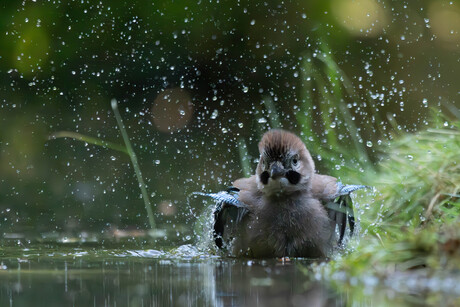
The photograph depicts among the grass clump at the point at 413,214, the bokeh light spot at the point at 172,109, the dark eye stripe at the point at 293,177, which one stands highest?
the bokeh light spot at the point at 172,109

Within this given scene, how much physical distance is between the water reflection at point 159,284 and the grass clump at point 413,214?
0.37 meters

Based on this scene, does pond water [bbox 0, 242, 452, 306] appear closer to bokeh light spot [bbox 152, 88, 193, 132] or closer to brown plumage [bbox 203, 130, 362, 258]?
brown plumage [bbox 203, 130, 362, 258]

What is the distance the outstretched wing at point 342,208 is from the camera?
5.90 meters

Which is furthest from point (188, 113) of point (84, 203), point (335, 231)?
point (335, 231)

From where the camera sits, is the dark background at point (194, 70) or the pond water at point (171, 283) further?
the dark background at point (194, 70)

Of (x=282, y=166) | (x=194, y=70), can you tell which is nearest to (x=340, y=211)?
(x=282, y=166)

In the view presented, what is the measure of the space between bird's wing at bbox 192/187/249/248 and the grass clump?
37.8 inches

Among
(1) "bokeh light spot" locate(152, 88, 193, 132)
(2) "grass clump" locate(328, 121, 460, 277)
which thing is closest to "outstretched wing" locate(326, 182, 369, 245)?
(2) "grass clump" locate(328, 121, 460, 277)

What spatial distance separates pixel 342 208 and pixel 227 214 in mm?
882

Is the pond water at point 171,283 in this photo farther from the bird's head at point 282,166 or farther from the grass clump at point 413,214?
the bird's head at point 282,166

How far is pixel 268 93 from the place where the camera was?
40.8 feet

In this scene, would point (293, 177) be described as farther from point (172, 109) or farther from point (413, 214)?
point (172, 109)

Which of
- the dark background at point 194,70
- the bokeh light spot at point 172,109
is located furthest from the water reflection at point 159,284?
the bokeh light spot at point 172,109

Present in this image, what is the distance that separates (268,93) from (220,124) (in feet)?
3.81
